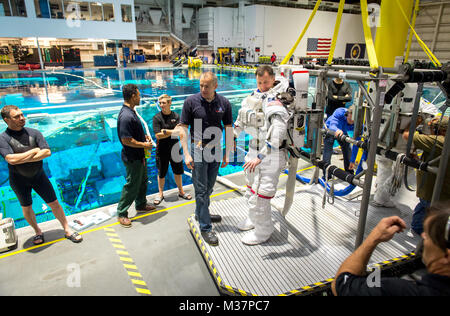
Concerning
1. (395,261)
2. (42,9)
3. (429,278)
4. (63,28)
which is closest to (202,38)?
(63,28)

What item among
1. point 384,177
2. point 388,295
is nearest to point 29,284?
point 388,295

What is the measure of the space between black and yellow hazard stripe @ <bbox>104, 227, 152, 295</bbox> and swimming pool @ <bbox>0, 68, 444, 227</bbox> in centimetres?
185

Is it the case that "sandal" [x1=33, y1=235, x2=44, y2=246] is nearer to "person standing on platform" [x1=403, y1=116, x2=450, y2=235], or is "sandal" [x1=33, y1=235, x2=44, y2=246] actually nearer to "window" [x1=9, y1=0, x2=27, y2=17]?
"person standing on platform" [x1=403, y1=116, x2=450, y2=235]

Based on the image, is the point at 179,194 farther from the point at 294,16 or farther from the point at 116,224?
the point at 294,16

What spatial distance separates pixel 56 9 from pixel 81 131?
23125mm

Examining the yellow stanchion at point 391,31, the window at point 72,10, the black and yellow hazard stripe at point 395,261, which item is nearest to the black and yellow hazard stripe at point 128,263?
the black and yellow hazard stripe at point 395,261

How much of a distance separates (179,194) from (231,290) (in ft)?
8.84

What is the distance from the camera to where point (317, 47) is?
37.3 metres

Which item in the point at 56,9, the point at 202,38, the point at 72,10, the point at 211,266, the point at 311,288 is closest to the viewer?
the point at 311,288

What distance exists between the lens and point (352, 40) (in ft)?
132

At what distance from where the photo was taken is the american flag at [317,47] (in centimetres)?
3662

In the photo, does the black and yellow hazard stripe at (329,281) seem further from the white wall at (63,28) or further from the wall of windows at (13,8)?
the wall of windows at (13,8)

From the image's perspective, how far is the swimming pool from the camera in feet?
20.1

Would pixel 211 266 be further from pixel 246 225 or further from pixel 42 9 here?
pixel 42 9
